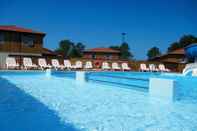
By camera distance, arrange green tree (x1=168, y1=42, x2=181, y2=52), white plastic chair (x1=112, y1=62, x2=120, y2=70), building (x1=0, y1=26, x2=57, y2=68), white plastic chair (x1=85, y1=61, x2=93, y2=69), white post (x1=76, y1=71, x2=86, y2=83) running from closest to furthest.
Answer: white post (x1=76, y1=71, x2=86, y2=83), white plastic chair (x1=85, y1=61, x2=93, y2=69), white plastic chair (x1=112, y1=62, x2=120, y2=70), building (x1=0, y1=26, x2=57, y2=68), green tree (x1=168, y1=42, x2=181, y2=52)

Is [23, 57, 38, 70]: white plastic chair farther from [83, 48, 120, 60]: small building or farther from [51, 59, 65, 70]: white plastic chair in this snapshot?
[83, 48, 120, 60]: small building

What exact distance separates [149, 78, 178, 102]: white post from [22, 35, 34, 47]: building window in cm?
1852

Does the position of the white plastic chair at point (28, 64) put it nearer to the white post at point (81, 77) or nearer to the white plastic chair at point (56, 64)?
the white plastic chair at point (56, 64)

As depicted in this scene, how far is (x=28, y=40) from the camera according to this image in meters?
23.4

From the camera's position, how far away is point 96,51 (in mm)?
41156

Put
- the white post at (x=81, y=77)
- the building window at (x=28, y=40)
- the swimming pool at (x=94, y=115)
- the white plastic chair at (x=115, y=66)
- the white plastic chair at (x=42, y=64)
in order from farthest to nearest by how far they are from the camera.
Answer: the building window at (x=28, y=40) → the white plastic chair at (x=115, y=66) → the white plastic chair at (x=42, y=64) → the white post at (x=81, y=77) → the swimming pool at (x=94, y=115)

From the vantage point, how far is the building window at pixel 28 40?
913 inches

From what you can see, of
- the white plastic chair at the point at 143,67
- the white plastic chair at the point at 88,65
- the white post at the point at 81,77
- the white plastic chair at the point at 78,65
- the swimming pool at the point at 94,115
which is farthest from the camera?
the white plastic chair at the point at 143,67

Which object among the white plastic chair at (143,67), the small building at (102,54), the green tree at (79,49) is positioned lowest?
the white plastic chair at (143,67)

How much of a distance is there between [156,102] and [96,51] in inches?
1402

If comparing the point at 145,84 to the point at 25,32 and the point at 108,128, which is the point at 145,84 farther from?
the point at 25,32

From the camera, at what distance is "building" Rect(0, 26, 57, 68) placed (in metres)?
22.2

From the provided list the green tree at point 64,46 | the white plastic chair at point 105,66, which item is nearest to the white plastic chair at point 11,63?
the white plastic chair at point 105,66

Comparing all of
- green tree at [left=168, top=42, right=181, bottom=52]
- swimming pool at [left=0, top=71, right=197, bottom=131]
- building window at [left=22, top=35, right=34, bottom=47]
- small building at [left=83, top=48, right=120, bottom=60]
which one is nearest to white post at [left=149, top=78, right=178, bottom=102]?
swimming pool at [left=0, top=71, right=197, bottom=131]
